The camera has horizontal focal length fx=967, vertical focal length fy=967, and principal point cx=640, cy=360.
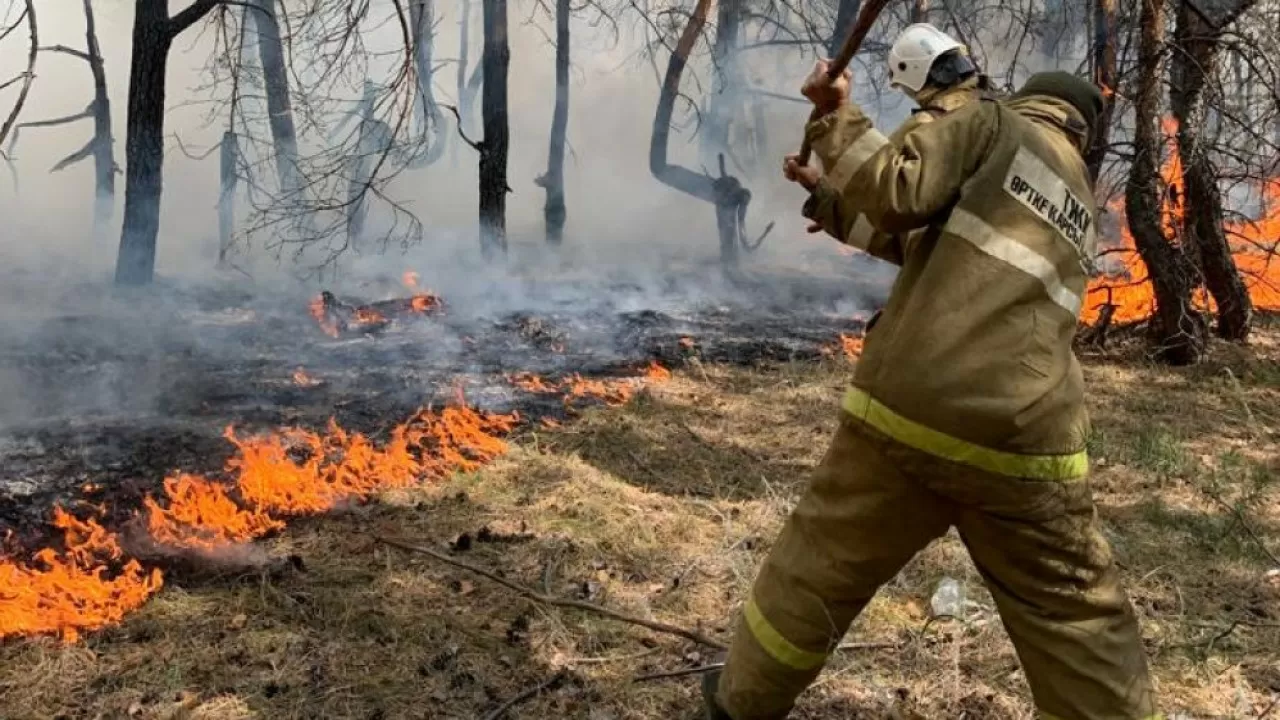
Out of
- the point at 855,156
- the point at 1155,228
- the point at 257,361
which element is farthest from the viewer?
the point at 1155,228

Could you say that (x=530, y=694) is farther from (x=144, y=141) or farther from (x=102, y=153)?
(x=102, y=153)

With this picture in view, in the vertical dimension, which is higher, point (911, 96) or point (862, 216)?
point (911, 96)

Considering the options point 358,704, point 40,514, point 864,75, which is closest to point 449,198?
point 864,75

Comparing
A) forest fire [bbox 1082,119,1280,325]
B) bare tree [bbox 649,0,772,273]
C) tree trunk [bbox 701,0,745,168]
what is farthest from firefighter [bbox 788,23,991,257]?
tree trunk [bbox 701,0,745,168]

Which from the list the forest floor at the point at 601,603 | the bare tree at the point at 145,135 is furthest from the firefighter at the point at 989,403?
the bare tree at the point at 145,135

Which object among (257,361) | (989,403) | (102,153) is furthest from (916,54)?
(102,153)

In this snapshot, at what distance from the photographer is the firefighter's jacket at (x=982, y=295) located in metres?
2.34

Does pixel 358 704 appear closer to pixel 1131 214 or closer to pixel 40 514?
pixel 40 514

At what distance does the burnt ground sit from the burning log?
13 centimetres

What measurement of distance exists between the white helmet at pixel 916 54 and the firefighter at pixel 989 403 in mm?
394

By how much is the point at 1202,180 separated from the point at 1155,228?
51 cm

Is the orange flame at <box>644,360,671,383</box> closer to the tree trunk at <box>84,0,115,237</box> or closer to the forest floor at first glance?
the forest floor

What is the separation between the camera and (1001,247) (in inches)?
92.7

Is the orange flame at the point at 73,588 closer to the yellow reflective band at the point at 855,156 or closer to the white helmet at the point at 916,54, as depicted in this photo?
the yellow reflective band at the point at 855,156
